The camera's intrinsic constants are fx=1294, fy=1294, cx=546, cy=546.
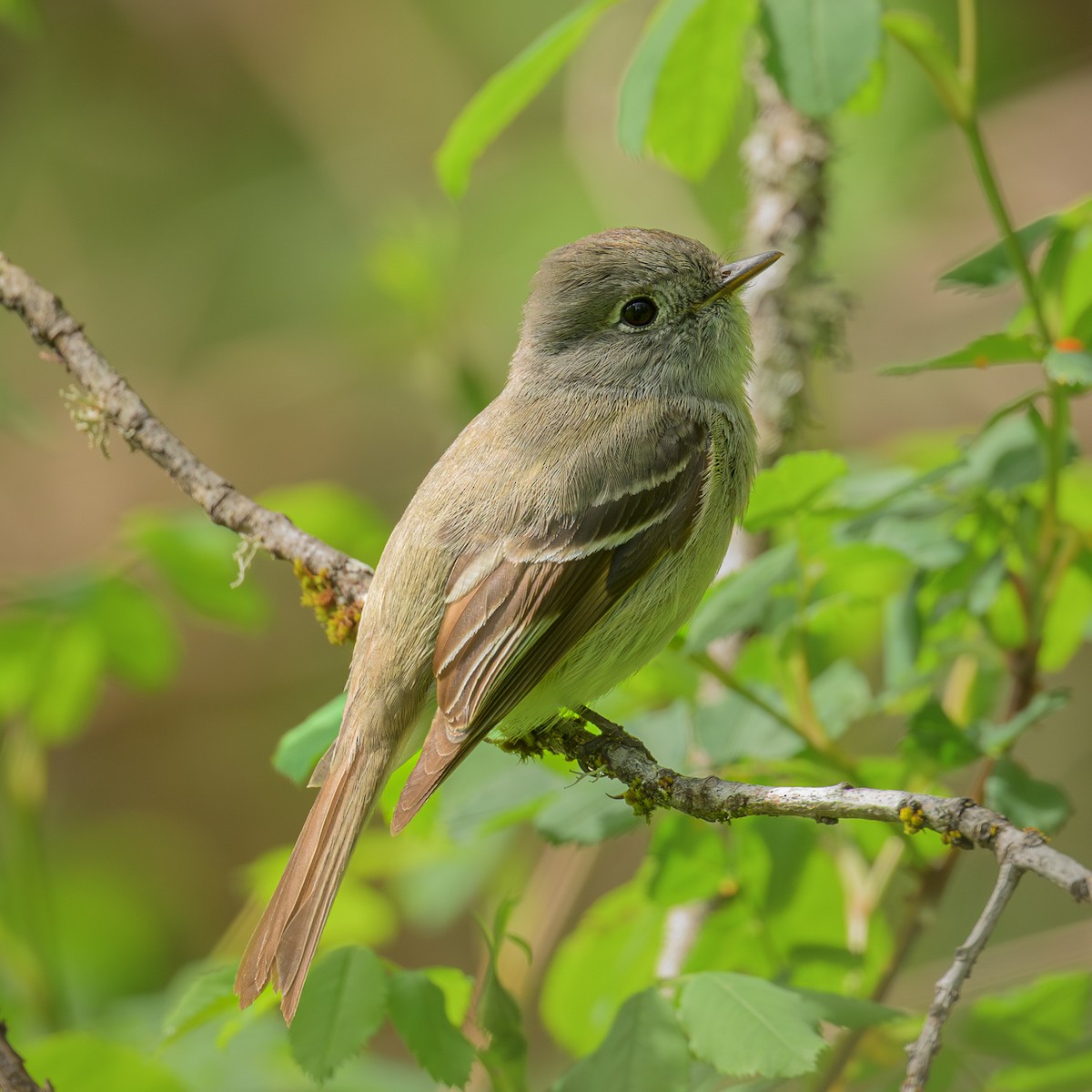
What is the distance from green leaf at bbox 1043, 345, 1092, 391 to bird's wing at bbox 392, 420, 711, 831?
877 mm

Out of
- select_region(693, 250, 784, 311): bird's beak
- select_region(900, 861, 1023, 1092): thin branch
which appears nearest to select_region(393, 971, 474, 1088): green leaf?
select_region(900, 861, 1023, 1092): thin branch

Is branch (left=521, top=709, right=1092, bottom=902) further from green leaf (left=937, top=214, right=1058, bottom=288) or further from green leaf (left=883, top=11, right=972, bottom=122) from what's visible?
green leaf (left=883, top=11, right=972, bottom=122)

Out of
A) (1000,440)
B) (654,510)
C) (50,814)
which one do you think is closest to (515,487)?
(654,510)

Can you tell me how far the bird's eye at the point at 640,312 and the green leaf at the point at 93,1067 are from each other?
6.84ft

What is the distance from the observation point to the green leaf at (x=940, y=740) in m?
2.43

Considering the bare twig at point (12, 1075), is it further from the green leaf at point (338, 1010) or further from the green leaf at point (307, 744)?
the green leaf at point (307, 744)

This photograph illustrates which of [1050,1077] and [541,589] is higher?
[541,589]

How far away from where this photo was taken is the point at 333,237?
7734mm

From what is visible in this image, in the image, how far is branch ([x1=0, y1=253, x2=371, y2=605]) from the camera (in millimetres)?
2781

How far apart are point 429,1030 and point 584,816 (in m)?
0.58

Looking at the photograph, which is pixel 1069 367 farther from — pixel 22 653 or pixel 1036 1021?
pixel 22 653

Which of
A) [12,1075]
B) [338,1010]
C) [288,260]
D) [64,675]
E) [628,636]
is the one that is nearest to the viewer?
[12,1075]

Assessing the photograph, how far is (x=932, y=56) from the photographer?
8.32ft

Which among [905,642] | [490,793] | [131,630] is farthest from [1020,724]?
[131,630]
